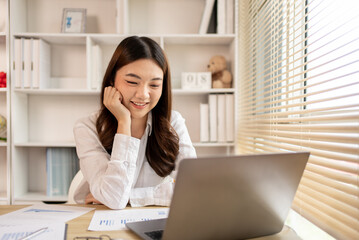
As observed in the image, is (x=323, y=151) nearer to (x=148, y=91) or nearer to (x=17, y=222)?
(x=148, y=91)

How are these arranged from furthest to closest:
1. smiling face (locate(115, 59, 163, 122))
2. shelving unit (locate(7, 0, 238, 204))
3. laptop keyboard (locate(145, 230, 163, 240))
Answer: shelving unit (locate(7, 0, 238, 204)), smiling face (locate(115, 59, 163, 122)), laptop keyboard (locate(145, 230, 163, 240))

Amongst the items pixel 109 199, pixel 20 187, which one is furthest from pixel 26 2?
pixel 109 199

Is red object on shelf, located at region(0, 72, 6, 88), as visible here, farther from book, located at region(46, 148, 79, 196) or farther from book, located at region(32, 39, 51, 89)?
book, located at region(46, 148, 79, 196)

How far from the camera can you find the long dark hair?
1.40 meters

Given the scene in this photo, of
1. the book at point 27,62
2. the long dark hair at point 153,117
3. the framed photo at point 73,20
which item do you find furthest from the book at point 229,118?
the book at point 27,62

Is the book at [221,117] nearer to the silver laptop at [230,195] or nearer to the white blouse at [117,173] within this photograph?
the white blouse at [117,173]

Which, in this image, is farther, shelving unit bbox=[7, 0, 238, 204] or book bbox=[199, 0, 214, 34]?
shelving unit bbox=[7, 0, 238, 204]

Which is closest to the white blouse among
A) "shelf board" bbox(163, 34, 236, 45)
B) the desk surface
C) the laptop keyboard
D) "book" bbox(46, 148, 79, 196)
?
the desk surface

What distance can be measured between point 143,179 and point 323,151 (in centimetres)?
84

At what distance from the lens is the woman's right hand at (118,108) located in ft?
4.50

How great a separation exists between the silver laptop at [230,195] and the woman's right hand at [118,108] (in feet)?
2.14

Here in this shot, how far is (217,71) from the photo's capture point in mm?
2416

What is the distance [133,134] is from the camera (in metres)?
1.60

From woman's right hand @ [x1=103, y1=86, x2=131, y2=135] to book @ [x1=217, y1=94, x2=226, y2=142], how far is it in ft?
3.36
